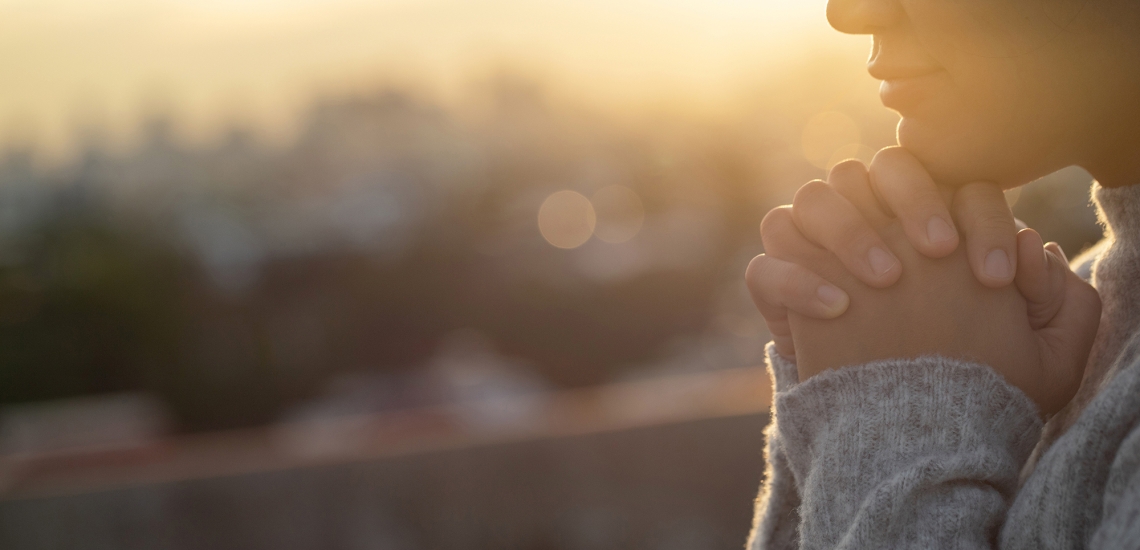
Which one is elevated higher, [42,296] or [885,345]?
[42,296]

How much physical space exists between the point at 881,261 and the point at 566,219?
37646mm

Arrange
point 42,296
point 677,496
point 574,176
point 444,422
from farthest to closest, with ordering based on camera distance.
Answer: point 574,176
point 42,296
point 444,422
point 677,496

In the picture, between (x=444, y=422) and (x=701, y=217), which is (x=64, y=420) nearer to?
(x=444, y=422)

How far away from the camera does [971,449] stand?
Result: 2.61 feet

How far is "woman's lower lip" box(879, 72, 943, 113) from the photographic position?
0.85 m

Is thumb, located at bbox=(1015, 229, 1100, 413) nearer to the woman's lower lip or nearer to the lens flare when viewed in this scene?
the woman's lower lip

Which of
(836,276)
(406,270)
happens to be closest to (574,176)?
(406,270)

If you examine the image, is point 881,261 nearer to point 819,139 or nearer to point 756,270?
point 756,270

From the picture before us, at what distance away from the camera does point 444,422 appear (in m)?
4.04

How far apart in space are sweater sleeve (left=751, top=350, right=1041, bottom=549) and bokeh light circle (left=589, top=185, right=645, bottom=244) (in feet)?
111

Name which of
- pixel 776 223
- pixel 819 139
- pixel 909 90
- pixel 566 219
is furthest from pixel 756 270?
pixel 566 219

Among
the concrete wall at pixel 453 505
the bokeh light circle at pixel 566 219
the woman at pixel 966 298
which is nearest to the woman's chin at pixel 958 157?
the woman at pixel 966 298

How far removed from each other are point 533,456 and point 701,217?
33.1 metres

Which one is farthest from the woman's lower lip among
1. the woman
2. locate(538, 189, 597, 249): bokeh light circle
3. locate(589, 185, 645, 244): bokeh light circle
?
locate(589, 185, 645, 244): bokeh light circle
